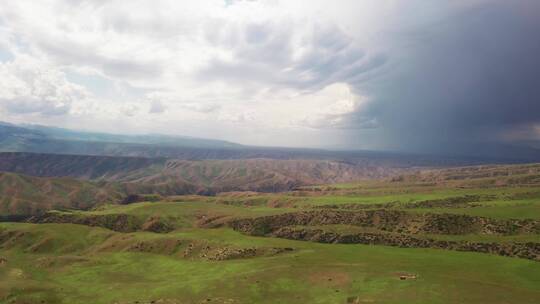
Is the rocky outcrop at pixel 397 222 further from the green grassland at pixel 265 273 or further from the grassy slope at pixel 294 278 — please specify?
the grassy slope at pixel 294 278

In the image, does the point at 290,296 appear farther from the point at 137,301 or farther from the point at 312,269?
the point at 137,301

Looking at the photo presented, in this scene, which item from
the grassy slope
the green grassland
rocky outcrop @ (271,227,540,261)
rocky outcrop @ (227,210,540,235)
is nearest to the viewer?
the grassy slope

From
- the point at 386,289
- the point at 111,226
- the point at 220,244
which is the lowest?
Result: the point at 111,226

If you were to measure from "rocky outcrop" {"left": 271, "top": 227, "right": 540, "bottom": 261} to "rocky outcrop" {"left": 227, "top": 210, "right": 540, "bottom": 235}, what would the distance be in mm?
10258

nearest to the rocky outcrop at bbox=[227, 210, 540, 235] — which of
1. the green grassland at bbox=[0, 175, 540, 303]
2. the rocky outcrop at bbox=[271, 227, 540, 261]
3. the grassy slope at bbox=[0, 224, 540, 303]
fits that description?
the green grassland at bbox=[0, 175, 540, 303]

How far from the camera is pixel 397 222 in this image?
123 m

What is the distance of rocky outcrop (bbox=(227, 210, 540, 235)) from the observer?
355 feet

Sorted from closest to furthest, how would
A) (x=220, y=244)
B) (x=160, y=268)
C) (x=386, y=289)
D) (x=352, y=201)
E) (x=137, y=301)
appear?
(x=386, y=289) → (x=137, y=301) → (x=160, y=268) → (x=220, y=244) → (x=352, y=201)


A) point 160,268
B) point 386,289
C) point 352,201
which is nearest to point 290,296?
point 386,289

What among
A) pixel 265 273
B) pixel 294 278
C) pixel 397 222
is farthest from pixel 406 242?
pixel 265 273

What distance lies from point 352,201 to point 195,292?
14299cm

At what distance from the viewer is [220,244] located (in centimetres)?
10138

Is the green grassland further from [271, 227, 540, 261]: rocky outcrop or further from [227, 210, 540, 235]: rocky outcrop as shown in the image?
[227, 210, 540, 235]: rocky outcrop

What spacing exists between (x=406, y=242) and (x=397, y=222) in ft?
78.0
